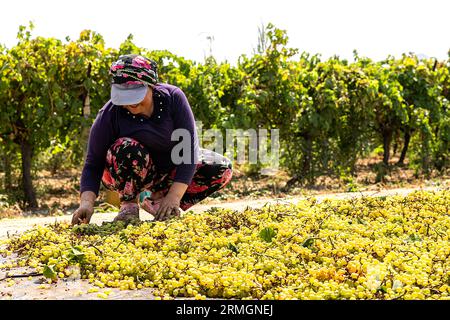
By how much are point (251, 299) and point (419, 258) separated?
2.98 ft

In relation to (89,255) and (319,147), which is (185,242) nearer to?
(89,255)

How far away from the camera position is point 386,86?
9094 millimetres

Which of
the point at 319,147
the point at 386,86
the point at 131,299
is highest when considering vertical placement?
the point at 386,86

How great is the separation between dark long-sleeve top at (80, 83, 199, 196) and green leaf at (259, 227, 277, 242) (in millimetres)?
735

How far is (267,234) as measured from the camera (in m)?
3.23

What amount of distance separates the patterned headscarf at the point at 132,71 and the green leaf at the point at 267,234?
1.15 m

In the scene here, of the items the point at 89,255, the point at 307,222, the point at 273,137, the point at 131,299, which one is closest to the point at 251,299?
the point at 131,299

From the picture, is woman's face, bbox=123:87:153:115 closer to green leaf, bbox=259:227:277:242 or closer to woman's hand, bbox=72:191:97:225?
woman's hand, bbox=72:191:97:225

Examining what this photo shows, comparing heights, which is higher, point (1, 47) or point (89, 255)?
A: point (1, 47)

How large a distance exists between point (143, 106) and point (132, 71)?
0.25m

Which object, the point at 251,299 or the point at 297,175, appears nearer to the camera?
the point at 251,299

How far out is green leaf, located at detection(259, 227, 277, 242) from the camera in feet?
10.6

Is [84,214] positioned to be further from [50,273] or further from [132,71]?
[50,273]
